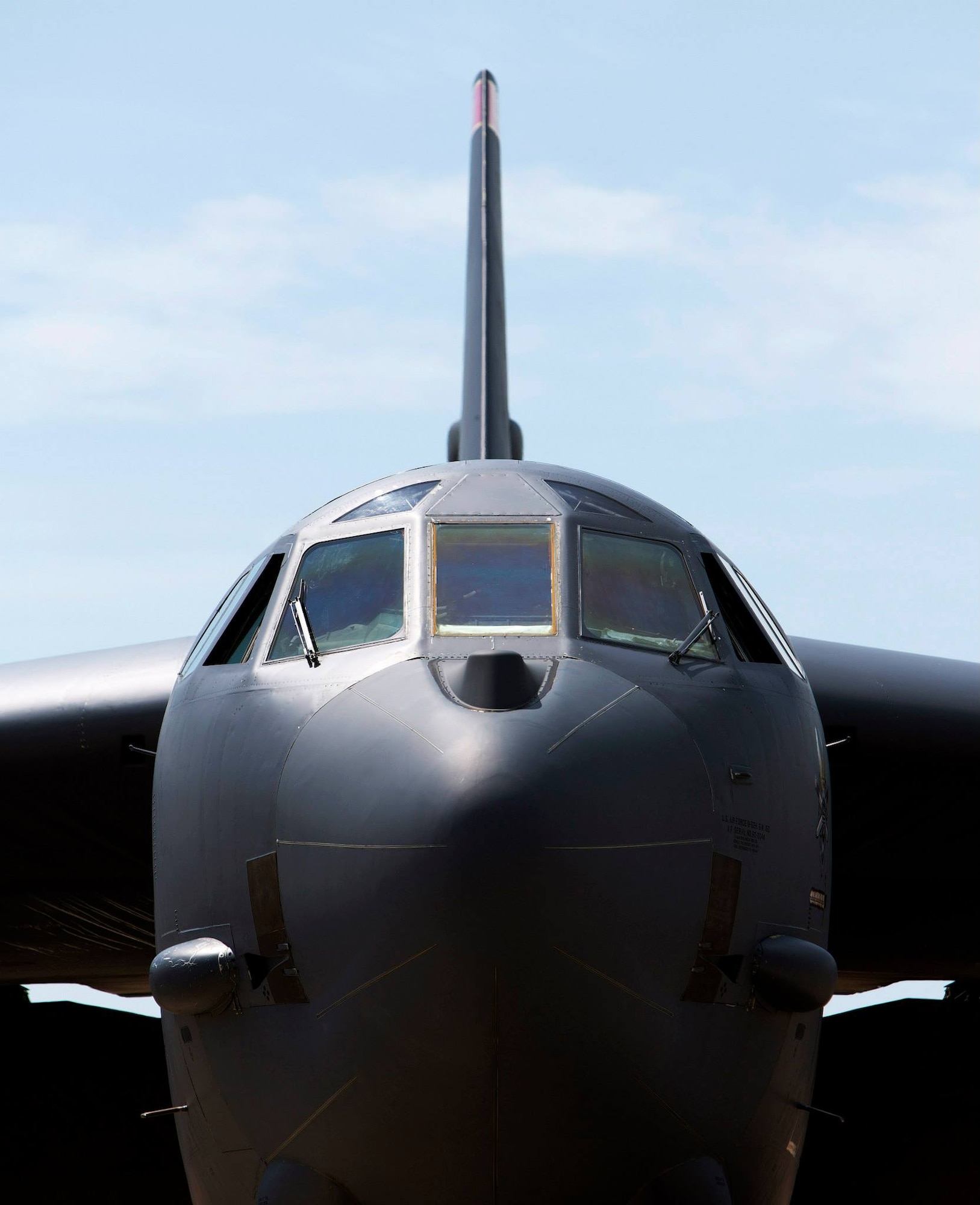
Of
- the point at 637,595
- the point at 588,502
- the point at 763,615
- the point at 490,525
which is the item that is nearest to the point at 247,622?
the point at 490,525

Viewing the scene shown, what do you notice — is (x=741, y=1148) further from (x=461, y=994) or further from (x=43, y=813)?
(x=43, y=813)

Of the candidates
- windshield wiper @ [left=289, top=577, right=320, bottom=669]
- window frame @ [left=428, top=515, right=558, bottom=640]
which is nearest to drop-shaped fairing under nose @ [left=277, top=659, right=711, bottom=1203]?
window frame @ [left=428, top=515, right=558, bottom=640]

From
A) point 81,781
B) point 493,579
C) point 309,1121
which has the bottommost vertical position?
point 309,1121

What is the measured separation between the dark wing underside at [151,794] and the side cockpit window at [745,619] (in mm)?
2864

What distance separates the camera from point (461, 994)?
4492mm

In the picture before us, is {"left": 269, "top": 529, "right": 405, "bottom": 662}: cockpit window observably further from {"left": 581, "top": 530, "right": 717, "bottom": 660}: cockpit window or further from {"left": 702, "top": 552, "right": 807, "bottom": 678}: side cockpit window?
{"left": 702, "top": 552, "right": 807, "bottom": 678}: side cockpit window

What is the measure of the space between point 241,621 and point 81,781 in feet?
11.0

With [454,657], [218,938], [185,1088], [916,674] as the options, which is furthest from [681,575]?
[916,674]

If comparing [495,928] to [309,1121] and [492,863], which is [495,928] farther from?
[309,1121]

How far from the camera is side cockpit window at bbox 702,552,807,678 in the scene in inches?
244

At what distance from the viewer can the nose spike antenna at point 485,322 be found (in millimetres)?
12266

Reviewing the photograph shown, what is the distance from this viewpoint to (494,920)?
4406 mm

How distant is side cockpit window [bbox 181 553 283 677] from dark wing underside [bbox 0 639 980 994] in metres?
2.46

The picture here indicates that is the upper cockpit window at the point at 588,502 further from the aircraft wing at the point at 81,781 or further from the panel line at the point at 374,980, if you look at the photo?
the aircraft wing at the point at 81,781
